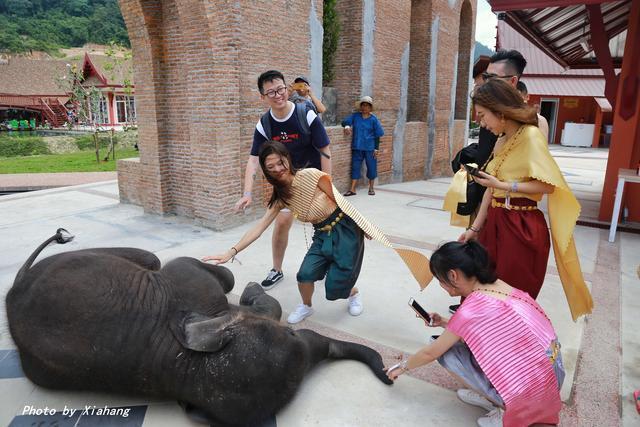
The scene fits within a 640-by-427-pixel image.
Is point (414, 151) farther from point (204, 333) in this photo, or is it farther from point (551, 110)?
point (551, 110)

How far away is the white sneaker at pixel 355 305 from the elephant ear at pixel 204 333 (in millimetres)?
1559

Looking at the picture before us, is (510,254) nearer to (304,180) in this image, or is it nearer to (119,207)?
(304,180)

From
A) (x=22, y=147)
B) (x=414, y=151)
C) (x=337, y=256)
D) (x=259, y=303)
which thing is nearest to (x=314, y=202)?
(x=337, y=256)

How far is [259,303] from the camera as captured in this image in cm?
308

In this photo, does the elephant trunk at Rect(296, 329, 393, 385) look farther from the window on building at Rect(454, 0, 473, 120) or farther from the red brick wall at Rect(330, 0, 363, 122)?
the window on building at Rect(454, 0, 473, 120)

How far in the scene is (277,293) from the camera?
4090mm

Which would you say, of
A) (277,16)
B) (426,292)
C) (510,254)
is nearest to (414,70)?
(277,16)

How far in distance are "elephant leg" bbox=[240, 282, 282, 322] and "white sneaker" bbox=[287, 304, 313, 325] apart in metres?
0.39

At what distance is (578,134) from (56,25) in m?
63.7

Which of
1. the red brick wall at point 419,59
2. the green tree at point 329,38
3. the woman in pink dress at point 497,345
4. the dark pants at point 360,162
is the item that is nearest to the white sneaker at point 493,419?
the woman in pink dress at point 497,345

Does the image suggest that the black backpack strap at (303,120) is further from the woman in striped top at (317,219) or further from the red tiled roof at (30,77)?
the red tiled roof at (30,77)

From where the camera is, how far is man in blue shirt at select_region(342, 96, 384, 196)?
332 inches

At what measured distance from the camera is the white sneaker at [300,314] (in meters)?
3.51

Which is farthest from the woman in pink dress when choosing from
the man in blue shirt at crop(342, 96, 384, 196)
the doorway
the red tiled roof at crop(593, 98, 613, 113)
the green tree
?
the doorway
